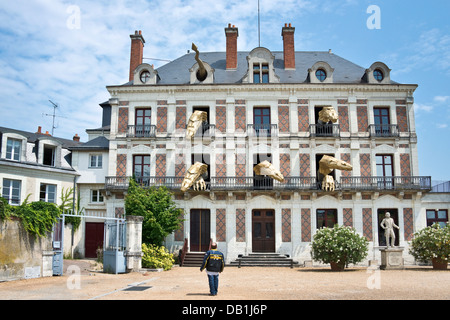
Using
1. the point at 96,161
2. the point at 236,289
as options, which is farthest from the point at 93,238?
the point at 236,289

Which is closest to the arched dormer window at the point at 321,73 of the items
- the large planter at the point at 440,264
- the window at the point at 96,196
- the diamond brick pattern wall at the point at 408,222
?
the diamond brick pattern wall at the point at 408,222

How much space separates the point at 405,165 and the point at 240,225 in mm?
10333

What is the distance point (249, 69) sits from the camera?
2534 cm

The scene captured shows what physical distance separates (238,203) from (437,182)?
49.3 ft

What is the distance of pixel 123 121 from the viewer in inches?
1000

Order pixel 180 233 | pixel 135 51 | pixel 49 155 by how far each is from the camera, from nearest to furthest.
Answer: pixel 180 233
pixel 49 155
pixel 135 51

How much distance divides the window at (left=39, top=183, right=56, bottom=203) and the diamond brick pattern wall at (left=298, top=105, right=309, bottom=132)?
1497 centimetres

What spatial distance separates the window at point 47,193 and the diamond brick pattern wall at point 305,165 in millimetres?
14578

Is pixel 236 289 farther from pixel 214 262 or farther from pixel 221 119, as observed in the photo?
pixel 221 119

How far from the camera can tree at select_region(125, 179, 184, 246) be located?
21.3 m

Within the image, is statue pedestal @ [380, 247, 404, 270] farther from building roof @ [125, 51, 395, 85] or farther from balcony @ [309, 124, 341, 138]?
building roof @ [125, 51, 395, 85]

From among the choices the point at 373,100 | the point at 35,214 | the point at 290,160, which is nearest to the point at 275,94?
the point at 290,160

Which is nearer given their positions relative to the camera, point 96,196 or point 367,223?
point 367,223

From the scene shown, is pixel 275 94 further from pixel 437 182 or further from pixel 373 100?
pixel 437 182
